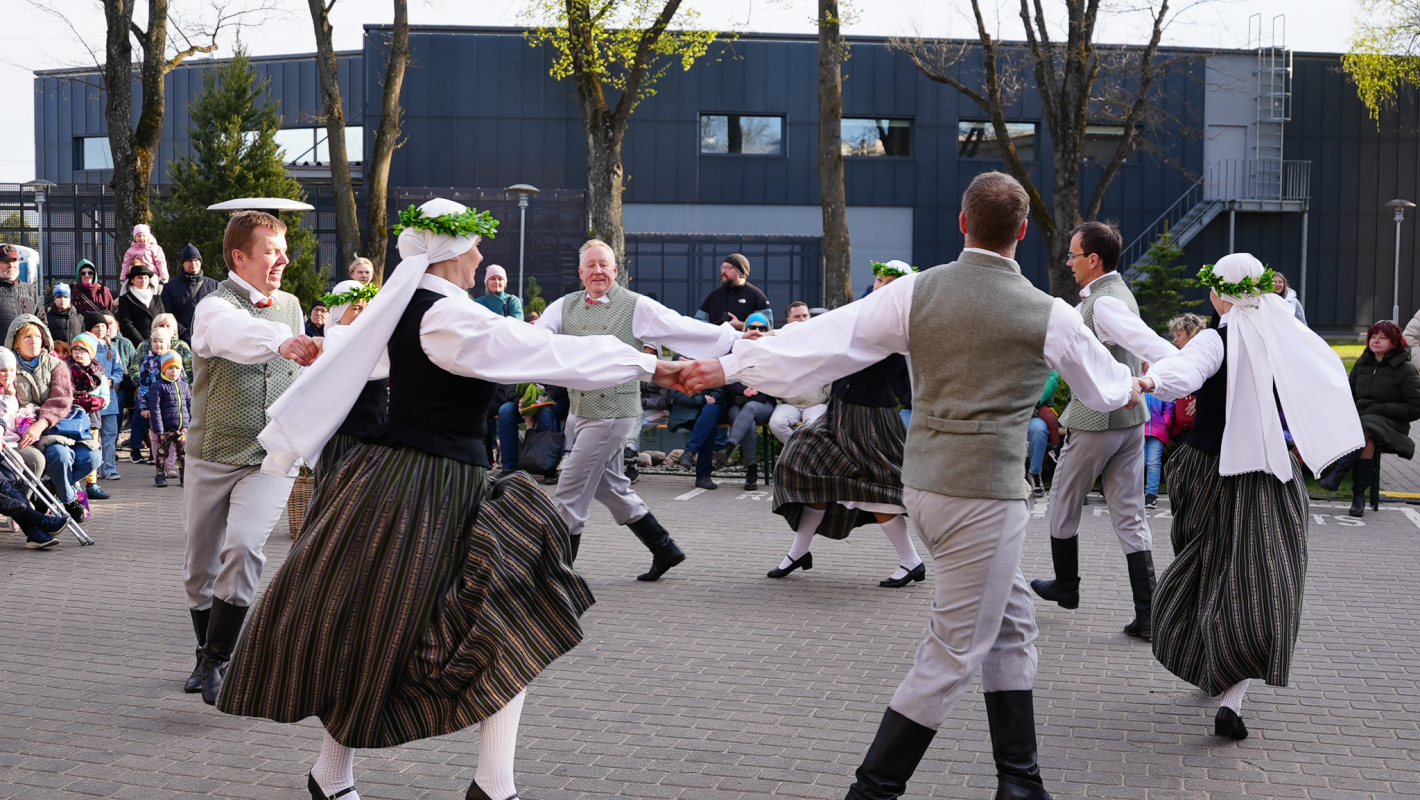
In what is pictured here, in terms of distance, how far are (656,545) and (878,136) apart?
981 inches

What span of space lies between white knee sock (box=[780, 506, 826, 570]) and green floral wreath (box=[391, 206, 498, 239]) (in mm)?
3923

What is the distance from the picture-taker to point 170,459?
11992 mm

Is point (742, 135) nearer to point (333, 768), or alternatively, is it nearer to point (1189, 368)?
point (1189, 368)

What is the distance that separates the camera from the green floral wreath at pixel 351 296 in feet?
21.9

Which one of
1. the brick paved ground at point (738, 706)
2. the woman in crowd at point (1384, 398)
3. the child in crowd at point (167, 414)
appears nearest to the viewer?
the brick paved ground at point (738, 706)

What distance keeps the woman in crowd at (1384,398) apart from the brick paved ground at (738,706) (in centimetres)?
310

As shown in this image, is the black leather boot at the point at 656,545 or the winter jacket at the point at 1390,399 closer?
the black leather boot at the point at 656,545

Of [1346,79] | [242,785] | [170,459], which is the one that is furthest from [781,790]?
[1346,79]

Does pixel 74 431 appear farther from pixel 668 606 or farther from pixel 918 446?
pixel 918 446

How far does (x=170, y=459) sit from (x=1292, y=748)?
10.2 meters

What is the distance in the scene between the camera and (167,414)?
1175 cm

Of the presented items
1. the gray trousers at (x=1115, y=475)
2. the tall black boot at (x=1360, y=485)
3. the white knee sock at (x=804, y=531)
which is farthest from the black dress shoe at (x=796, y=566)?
the tall black boot at (x=1360, y=485)

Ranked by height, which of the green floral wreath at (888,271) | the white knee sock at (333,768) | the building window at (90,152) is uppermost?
the building window at (90,152)

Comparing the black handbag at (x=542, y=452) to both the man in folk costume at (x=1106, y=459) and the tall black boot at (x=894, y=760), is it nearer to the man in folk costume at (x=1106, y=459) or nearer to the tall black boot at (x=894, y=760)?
the man in folk costume at (x=1106, y=459)
